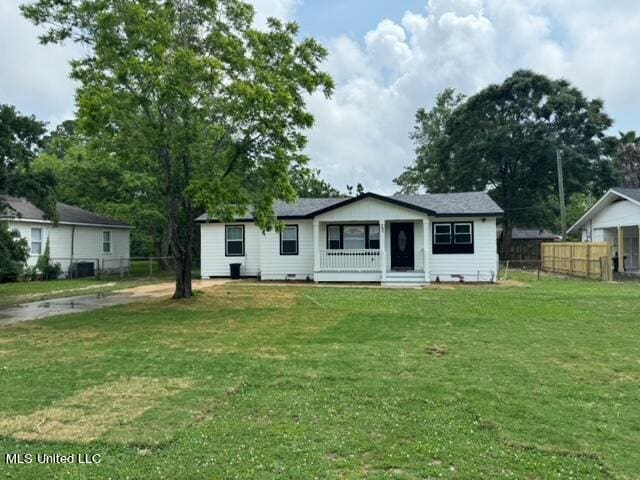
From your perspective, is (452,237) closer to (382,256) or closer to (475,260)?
(475,260)

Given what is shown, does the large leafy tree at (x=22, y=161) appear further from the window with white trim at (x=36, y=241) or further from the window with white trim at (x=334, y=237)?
the window with white trim at (x=334, y=237)

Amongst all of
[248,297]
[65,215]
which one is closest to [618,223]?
[248,297]

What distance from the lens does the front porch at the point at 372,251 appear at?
1917 centimetres

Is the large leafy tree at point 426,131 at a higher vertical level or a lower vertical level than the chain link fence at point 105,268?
higher

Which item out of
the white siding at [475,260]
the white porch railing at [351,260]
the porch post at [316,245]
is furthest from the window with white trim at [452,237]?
the porch post at [316,245]

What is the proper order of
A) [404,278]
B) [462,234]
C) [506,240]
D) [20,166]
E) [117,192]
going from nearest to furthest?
[20,166]
[404,278]
[462,234]
[117,192]
[506,240]

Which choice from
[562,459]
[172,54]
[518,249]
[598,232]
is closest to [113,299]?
[172,54]

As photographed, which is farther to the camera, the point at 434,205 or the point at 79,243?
the point at 79,243

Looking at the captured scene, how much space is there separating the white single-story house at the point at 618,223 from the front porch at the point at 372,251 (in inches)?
393

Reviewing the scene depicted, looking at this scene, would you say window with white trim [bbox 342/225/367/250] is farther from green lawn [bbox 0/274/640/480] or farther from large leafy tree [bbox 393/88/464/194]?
large leafy tree [bbox 393/88/464/194]

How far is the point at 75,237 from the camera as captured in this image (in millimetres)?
24141

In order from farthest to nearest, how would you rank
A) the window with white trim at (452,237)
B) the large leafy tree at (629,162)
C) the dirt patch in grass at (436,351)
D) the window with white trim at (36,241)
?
1. the large leafy tree at (629,162)
2. the window with white trim at (36,241)
3. the window with white trim at (452,237)
4. the dirt patch in grass at (436,351)

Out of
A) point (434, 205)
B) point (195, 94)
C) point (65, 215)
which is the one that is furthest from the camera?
point (65, 215)

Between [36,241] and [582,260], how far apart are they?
24255mm
